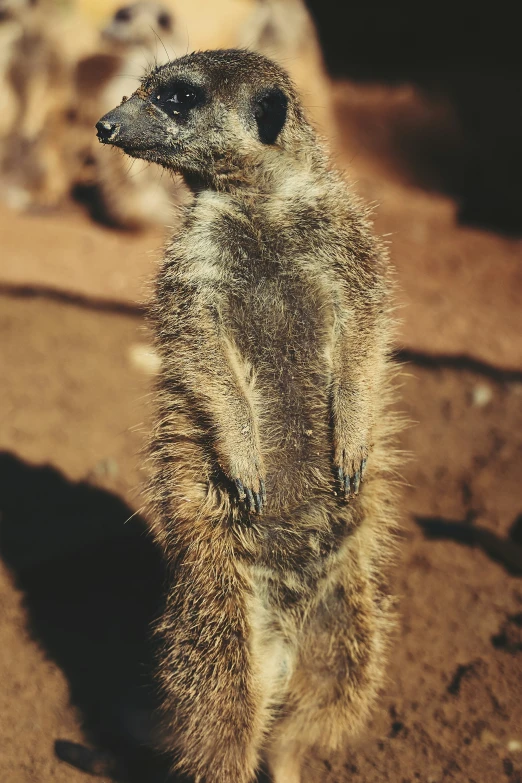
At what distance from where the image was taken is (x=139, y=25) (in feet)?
21.8

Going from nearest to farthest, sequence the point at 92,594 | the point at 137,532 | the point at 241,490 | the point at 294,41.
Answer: the point at 241,490 → the point at 92,594 → the point at 137,532 → the point at 294,41

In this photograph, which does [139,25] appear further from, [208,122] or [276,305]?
[276,305]

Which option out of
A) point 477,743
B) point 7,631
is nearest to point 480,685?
point 477,743

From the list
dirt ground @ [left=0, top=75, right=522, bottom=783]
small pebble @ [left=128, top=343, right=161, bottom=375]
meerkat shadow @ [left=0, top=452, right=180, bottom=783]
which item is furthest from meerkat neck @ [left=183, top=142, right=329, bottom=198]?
small pebble @ [left=128, top=343, right=161, bottom=375]

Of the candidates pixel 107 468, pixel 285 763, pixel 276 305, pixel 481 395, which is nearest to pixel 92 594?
pixel 107 468

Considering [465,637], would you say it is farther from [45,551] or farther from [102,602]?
[45,551]

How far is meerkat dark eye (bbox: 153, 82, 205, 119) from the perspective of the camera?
2355 millimetres

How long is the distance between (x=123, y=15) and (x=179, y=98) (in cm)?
498

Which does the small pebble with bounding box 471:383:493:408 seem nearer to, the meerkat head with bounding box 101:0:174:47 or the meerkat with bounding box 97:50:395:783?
the meerkat with bounding box 97:50:395:783

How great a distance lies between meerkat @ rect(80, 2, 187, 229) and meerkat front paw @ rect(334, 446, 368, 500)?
14.5ft

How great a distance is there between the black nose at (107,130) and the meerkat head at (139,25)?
4761 millimetres

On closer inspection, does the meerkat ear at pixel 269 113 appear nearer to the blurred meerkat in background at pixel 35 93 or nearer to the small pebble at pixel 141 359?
the small pebble at pixel 141 359

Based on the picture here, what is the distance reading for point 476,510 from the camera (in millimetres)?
3666

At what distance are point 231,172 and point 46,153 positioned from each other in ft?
17.2
